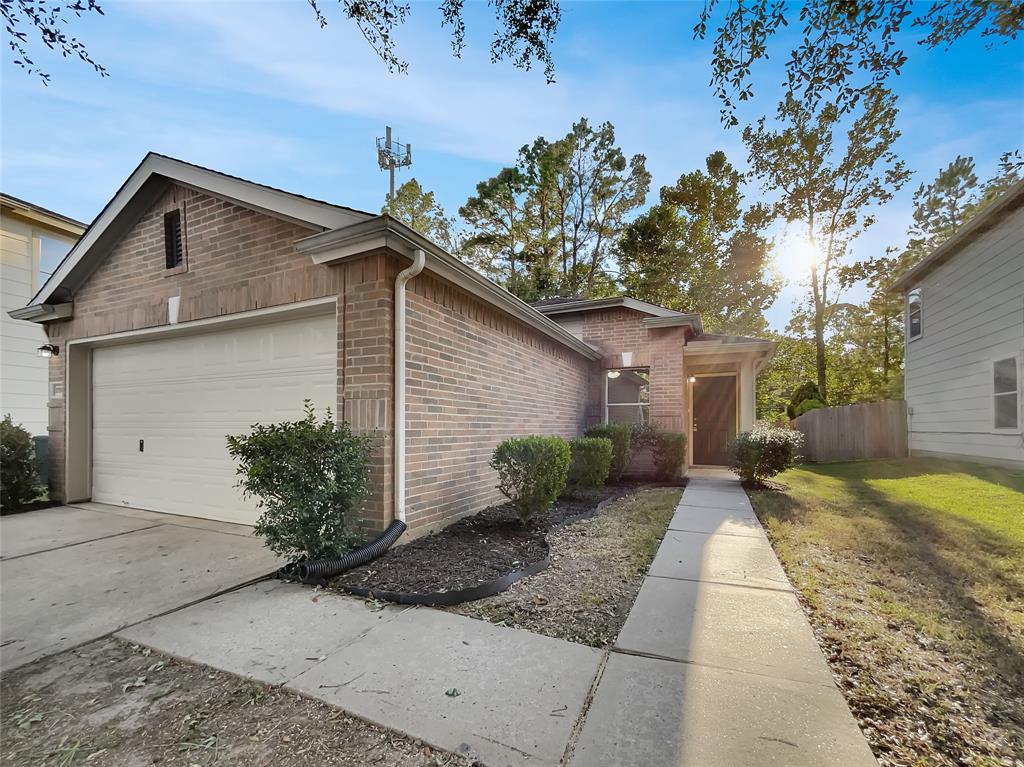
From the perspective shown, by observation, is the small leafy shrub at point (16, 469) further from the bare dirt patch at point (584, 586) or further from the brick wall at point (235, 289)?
the bare dirt patch at point (584, 586)

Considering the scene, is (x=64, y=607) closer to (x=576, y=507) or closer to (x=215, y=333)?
(x=215, y=333)

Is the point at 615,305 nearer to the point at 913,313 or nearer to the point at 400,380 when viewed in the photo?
the point at 400,380

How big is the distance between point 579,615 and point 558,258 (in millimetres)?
19387

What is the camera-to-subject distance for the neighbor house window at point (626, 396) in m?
10.7

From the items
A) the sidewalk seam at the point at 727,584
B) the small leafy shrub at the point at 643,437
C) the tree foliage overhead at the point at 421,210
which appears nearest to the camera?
the sidewalk seam at the point at 727,584

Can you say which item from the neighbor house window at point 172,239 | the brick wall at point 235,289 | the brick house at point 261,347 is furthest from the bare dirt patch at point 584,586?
the neighbor house window at point 172,239

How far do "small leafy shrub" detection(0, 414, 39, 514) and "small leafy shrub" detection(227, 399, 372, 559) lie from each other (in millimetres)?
5657

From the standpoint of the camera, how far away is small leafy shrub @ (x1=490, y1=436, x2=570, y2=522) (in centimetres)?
505

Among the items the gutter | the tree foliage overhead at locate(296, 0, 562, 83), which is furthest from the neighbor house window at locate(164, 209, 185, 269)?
the tree foliage overhead at locate(296, 0, 562, 83)

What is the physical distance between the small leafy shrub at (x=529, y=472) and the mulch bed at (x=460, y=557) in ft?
1.11

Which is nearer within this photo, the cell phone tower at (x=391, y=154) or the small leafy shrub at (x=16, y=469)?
the small leafy shrub at (x=16, y=469)

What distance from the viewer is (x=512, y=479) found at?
5.16 m

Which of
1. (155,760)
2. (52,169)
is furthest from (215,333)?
(155,760)

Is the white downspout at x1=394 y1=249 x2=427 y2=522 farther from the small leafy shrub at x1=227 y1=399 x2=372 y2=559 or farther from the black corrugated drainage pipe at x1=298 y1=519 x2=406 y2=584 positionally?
the small leafy shrub at x1=227 y1=399 x2=372 y2=559
